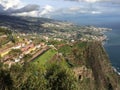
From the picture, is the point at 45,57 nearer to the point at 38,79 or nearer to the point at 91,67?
the point at 91,67

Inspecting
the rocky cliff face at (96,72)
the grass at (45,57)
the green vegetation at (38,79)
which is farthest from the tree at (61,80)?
the rocky cliff face at (96,72)

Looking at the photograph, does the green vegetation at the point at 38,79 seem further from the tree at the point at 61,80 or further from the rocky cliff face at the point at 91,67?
the rocky cliff face at the point at 91,67

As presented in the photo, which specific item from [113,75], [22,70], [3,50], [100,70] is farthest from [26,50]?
[22,70]

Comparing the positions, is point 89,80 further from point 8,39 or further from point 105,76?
point 8,39

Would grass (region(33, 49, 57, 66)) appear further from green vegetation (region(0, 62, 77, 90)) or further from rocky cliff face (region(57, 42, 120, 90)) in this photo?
green vegetation (region(0, 62, 77, 90))

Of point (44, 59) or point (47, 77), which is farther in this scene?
point (44, 59)

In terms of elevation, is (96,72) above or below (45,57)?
below

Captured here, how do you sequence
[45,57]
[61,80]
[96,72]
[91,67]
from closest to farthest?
[61,80] → [45,57] → [91,67] → [96,72]

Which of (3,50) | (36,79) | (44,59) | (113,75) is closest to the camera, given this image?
(36,79)

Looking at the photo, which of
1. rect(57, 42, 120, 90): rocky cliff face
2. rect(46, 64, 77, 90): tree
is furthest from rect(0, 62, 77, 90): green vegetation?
rect(57, 42, 120, 90): rocky cliff face

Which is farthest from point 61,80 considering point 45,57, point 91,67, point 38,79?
point 91,67

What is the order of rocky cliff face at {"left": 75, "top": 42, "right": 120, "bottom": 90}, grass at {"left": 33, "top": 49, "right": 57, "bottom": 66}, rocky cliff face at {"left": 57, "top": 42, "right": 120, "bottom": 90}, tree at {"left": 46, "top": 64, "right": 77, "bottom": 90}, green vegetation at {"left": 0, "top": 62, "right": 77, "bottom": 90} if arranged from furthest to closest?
1. rocky cliff face at {"left": 75, "top": 42, "right": 120, "bottom": 90}
2. rocky cliff face at {"left": 57, "top": 42, "right": 120, "bottom": 90}
3. grass at {"left": 33, "top": 49, "right": 57, "bottom": 66}
4. tree at {"left": 46, "top": 64, "right": 77, "bottom": 90}
5. green vegetation at {"left": 0, "top": 62, "right": 77, "bottom": 90}
